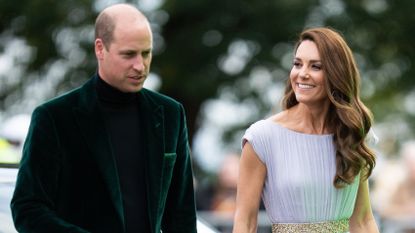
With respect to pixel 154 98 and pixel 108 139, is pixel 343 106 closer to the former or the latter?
pixel 154 98

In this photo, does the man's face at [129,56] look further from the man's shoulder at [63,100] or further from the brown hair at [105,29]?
the man's shoulder at [63,100]

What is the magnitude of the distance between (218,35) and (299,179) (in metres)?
10.5

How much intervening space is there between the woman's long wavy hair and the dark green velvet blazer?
37.4 inches

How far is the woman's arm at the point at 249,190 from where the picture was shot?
529cm

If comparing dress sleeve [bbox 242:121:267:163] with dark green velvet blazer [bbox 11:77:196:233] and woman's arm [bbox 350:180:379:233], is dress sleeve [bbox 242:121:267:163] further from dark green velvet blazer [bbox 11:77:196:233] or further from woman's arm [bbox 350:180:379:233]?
dark green velvet blazer [bbox 11:77:196:233]

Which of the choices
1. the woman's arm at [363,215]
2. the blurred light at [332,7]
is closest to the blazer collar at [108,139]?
the woman's arm at [363,215]

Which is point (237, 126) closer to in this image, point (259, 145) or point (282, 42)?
point (282, 42)

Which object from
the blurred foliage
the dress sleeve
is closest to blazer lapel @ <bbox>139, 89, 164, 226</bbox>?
the dress sleeve

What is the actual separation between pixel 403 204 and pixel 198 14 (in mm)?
5209

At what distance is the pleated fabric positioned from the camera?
17.4 feet

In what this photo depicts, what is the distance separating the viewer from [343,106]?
5344mm

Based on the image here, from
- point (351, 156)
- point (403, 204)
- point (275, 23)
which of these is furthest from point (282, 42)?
point (351, 156)

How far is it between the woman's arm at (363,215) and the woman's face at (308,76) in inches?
19.6

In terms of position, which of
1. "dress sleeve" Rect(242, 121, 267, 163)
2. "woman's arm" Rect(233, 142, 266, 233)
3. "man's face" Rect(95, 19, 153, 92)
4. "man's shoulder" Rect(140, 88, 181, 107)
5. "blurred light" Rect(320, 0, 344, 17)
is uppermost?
"man's face" Rect(95, 19, 153, 92)
